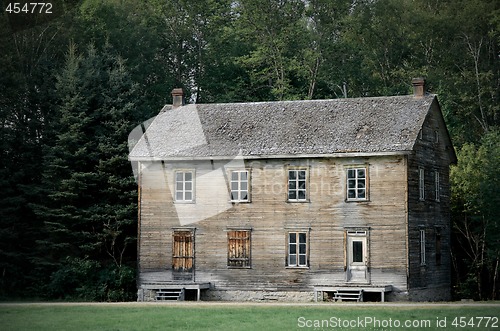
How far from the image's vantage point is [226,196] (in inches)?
1827

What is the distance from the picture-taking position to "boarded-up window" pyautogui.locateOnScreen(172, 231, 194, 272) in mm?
46625

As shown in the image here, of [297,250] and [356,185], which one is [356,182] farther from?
[297,250]

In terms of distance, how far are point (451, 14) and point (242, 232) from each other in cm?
2388

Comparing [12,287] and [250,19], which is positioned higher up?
[250,19]

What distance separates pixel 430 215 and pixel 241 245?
856 cm

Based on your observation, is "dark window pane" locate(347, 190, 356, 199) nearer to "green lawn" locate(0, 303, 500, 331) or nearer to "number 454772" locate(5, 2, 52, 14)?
"green lawn" locate(0, 303, 500, 331)

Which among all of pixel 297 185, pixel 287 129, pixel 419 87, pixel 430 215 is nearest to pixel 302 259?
pixel 297 185

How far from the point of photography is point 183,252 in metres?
46.8

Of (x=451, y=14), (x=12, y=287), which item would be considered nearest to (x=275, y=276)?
(x=12, y=287)

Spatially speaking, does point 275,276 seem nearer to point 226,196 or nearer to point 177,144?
point 226,196

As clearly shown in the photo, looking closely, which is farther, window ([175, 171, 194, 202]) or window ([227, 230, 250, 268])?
window ([175, 171, 194, 202])

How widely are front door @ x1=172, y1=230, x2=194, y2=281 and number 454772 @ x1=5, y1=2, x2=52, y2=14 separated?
1782 cm

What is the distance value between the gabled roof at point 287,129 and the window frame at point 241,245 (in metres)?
3.39

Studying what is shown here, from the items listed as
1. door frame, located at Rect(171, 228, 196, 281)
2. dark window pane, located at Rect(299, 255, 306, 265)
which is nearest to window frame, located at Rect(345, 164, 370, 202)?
dark window pane, located at Rect(299, 255, 306, 265)
